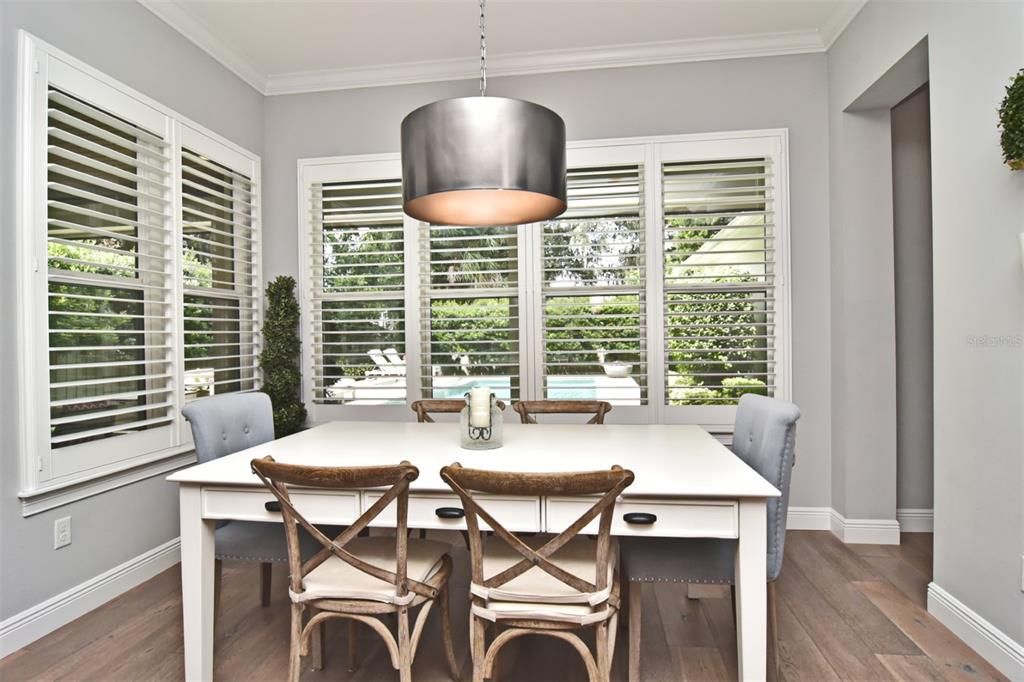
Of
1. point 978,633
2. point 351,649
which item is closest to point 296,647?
point 351,649

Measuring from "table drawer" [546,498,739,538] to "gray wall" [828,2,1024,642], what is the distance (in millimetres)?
1199

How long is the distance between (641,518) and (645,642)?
936 mm

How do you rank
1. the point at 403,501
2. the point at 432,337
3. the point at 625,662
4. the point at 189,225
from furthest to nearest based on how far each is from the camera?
1. the point at 432,337
2. the point at 189,225
3. the point at 625,662
4. the point at 403,501

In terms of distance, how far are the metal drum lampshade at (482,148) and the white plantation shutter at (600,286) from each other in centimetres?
185

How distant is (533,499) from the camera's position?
1771mm

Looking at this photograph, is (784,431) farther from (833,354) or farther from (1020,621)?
(833,354)

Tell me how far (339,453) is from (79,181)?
1862 mm

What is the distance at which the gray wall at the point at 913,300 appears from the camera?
3.57 m

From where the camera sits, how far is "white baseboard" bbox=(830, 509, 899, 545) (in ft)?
11.2

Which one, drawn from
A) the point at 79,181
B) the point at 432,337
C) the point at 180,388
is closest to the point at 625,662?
the point at 432,337

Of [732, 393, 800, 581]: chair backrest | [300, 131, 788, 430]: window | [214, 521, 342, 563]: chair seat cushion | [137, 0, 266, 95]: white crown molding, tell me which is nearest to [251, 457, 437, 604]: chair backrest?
[214, 521, 342, 563]: chair seat cushion

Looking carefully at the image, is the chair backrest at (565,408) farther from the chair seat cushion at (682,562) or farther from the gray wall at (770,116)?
the gray wall at (770,116)

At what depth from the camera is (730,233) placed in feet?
12.3

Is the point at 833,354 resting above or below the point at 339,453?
above
